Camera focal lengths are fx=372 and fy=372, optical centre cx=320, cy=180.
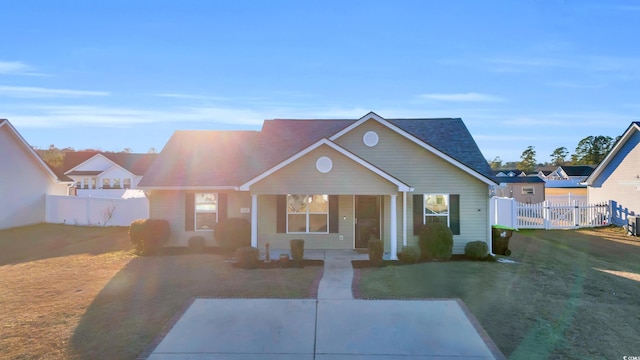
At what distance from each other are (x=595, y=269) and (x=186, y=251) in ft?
46.9

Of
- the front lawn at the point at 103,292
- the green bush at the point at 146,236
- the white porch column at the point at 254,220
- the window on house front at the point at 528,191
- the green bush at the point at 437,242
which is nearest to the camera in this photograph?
the front lawn at the point at 103,292

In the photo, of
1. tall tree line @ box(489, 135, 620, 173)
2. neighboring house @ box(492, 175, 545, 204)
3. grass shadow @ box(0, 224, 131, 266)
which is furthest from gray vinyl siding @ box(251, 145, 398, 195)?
tall tree line @ box(489, 135, 620, 173)

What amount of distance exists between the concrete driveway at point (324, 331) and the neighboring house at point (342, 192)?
541 cm

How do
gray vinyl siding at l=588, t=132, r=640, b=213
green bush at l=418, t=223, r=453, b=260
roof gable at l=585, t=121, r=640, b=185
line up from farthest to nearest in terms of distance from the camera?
roof gable at l=585, t=121, r=640, b=185 < gray vinyl siding at l=588, t=132, r=640, b=213 < green bush at l=418, t=223, r=453, b=260

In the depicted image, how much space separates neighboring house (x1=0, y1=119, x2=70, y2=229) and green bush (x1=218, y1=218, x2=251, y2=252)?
15.8 m

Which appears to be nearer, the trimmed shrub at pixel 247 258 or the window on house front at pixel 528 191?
the trimmed shrub at pixel 247 258

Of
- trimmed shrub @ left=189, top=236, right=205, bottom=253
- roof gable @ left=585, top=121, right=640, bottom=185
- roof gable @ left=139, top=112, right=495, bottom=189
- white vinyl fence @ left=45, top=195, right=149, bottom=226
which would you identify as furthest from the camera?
white vinyl fence @ left=45, top=195, right=149, bottom=226

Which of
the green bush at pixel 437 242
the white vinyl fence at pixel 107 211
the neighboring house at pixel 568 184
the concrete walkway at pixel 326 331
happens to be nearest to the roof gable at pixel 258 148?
the green bush at pixel 437 242

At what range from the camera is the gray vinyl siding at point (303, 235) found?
14.4 metres

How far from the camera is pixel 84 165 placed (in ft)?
141

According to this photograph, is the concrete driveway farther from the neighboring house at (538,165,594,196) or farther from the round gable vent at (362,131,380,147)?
the neighboring house at (538,165,594,196)

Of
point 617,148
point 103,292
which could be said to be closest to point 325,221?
point 103,292

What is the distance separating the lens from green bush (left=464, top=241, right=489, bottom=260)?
1343 centimetres

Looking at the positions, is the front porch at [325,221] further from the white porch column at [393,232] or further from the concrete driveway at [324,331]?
the concrete driveway at [324,331]
